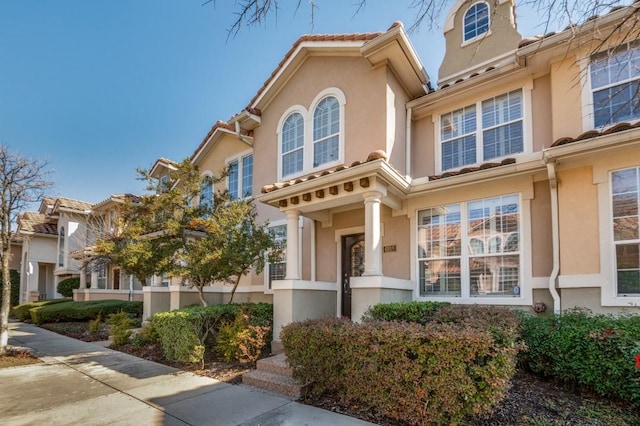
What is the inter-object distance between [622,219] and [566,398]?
3253 millimetres

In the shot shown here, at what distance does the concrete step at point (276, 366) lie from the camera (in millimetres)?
6426

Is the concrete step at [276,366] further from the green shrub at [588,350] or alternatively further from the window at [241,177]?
the window at [241,177]

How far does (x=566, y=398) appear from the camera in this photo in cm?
514

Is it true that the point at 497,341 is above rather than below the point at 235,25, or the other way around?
below

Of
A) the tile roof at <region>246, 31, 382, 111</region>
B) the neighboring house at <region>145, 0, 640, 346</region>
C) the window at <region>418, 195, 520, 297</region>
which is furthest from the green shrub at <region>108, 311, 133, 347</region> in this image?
the window at <region>418, 195, 520, 297</region>

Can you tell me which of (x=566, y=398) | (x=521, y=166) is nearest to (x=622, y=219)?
(x=521, y=166)

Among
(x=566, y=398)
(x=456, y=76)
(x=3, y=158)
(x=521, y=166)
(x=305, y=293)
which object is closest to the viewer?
(x=566, y=398)

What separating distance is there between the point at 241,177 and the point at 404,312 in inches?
319

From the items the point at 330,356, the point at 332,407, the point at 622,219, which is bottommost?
the point at 332,407

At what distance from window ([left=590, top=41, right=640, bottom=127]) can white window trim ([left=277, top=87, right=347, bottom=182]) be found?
5.25 metres

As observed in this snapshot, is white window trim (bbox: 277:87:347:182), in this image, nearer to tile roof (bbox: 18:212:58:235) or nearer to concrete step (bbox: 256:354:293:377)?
concrete step (bbox: 256:354:293:377)

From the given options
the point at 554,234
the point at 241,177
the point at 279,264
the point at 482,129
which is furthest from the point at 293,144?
the point at 554,234

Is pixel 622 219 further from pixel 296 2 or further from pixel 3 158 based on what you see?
pixel 3 158

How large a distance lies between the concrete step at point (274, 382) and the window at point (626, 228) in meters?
5.68
